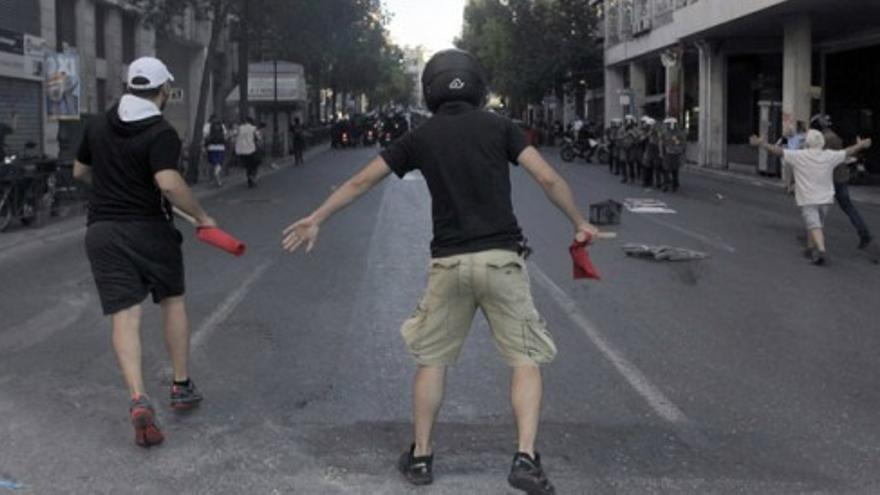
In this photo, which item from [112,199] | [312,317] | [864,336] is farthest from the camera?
[312,317]

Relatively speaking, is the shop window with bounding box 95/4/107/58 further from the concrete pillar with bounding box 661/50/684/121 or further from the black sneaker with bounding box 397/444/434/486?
the black sneaker with bounding box 397/444/434/486

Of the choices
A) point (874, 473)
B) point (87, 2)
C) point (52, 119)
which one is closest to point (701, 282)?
point (874, 473)

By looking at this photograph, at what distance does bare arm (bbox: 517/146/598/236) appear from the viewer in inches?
175

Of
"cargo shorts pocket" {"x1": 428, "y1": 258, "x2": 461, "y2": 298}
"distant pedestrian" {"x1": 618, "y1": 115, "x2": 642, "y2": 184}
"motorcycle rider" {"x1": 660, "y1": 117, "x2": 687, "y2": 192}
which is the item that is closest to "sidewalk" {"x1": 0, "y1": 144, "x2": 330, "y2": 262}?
"cargo shorts pocket" {"x1": 428, "y1": 258, "x2": 461, "y2": 298}

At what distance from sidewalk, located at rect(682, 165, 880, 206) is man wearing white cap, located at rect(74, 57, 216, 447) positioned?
1805cm

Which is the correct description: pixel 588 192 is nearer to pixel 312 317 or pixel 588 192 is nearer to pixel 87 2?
pixel 312 317

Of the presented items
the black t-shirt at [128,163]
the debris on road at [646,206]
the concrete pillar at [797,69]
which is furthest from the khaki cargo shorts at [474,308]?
the concrete pillar at [797,69]

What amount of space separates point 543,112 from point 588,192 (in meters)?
59.2

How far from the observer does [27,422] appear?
5.57 metres

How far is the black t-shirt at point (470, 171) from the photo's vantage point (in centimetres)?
446

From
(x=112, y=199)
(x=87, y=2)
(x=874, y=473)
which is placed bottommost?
(x=874, y=473)

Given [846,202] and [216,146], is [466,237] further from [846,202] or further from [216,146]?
[216,146]

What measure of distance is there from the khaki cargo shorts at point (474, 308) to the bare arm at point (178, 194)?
1.36 metres

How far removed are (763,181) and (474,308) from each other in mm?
24562
